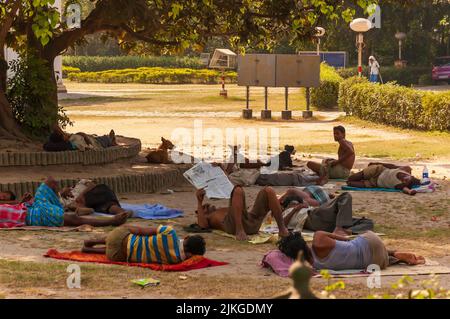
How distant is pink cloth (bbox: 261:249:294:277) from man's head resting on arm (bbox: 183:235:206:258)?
559mm

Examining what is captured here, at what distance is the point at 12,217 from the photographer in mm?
11289

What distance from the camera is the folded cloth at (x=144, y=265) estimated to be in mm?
8924

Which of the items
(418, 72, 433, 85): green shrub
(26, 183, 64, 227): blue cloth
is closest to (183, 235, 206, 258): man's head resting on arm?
(26, 183, 64, 227): blue cloth

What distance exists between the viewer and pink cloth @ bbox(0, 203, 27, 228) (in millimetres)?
11242

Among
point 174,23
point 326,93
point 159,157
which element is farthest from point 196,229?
point 326,93

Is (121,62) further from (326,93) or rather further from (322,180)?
(322,180)

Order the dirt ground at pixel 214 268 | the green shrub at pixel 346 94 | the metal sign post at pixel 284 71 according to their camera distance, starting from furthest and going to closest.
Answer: the metal sign post at pixel 284 71 → the green shrub at pixel 346 94 → the dirt ground at pixel 214 268

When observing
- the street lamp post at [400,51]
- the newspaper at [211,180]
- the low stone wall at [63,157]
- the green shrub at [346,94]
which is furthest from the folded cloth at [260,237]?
the street lamp post at [400,51]

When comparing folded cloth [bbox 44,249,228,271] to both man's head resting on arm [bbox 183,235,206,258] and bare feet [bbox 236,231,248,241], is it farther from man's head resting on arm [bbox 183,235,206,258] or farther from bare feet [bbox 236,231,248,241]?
bare feet [bbox 236,231,248,241]

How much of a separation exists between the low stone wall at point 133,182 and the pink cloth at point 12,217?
7.26 feet

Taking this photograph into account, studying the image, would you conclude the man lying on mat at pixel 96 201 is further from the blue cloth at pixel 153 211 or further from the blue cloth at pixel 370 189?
the blue cloth at pixel 370 189

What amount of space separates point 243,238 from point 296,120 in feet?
58.7

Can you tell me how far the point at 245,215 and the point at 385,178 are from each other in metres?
4.38
